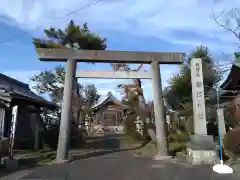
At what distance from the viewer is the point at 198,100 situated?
1332 cm

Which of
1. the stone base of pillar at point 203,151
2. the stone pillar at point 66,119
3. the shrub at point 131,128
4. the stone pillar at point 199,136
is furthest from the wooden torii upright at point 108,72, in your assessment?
the shrub at point 131,128

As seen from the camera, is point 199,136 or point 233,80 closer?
point 199,136

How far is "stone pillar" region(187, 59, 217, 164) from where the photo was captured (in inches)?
488

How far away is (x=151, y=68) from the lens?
50.3 feet

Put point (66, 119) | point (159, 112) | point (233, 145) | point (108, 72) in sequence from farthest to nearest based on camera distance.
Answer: point (108, 72)
point (159, 112)
point (66, 119)
point (233, 145)

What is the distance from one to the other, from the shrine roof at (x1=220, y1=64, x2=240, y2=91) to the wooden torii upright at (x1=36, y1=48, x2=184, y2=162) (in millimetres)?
6845

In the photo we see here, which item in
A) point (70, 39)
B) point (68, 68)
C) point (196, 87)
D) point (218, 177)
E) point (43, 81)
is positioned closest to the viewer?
point (218, 177)

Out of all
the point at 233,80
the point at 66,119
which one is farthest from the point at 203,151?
the point at 233,80

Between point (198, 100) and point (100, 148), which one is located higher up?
point (198, 100)

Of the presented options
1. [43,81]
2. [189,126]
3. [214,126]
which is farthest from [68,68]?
[43,81]

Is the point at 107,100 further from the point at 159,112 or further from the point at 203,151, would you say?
the point at 203,151

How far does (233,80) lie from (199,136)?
10758 millimetres

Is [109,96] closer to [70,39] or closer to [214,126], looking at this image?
[70,39]

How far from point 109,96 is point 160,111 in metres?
35.1
